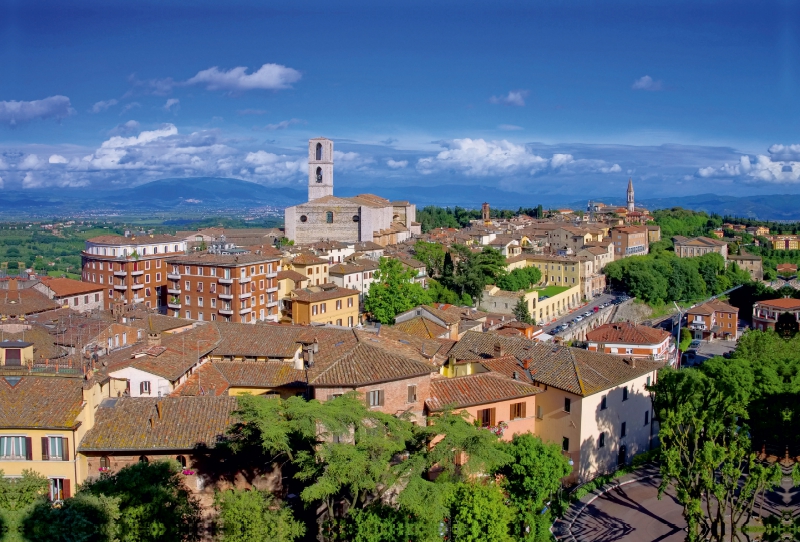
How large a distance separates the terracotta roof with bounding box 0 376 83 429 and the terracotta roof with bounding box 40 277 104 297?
31.4m

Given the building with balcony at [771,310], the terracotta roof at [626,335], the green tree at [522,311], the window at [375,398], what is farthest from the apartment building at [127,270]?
the building with balcony at [771,310]

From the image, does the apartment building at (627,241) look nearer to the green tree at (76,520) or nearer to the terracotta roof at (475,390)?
the terracotta roof at (475,390)

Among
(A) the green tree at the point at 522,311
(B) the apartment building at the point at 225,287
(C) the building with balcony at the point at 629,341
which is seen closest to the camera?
(C) the building with balcony at the point at 629,341

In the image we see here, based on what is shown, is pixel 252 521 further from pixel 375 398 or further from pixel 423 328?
pixel 423 328

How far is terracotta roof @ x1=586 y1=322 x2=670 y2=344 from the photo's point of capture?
42.0 meters

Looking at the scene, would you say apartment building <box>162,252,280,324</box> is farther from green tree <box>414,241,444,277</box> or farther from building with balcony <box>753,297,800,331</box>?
building with balcony <box>753,297,800,331</box>

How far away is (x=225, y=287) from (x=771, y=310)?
1944 inches

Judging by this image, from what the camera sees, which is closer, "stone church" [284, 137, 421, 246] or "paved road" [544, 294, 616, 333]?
"paved road" [544, 294, 616, 333]

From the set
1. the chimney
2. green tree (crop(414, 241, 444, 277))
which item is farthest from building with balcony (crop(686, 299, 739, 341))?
the chimney

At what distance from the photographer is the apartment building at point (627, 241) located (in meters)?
99.2

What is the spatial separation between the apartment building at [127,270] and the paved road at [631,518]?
3557 centimetres

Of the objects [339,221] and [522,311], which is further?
[339,221]

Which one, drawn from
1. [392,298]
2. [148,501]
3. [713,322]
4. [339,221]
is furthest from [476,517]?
[339,221]

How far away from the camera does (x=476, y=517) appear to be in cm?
1758
